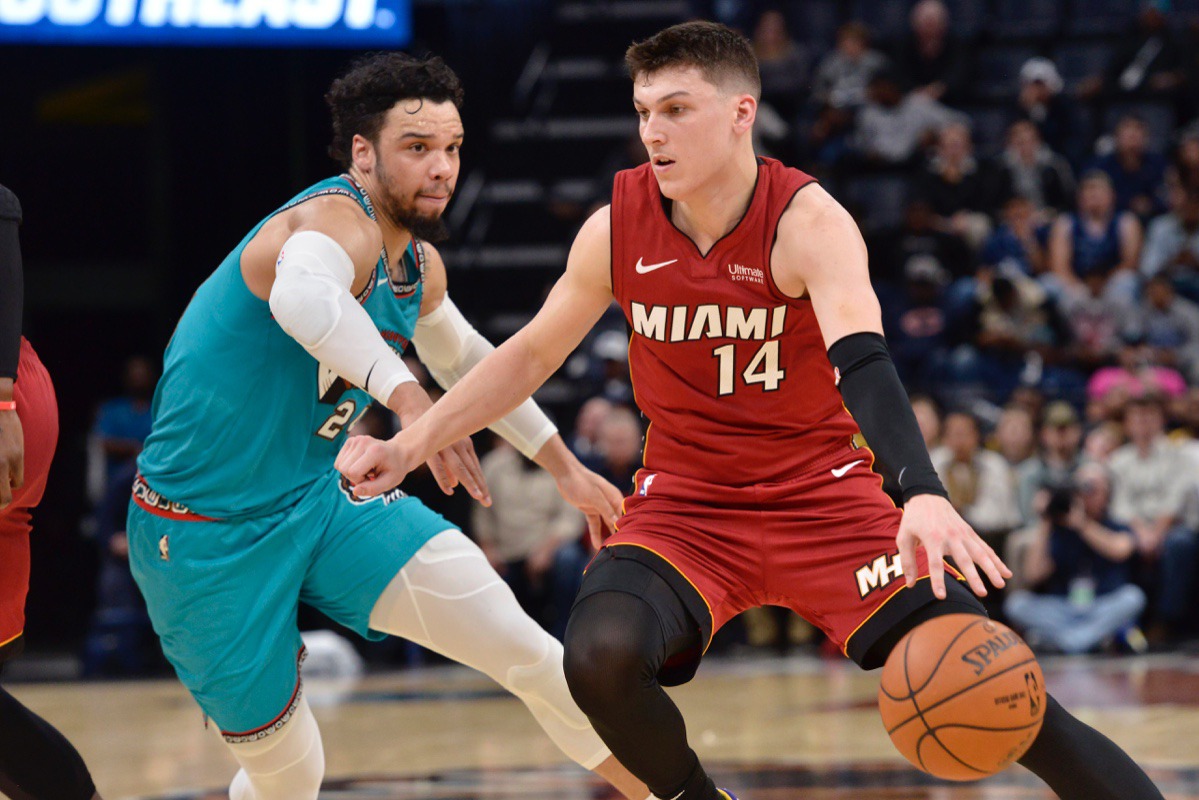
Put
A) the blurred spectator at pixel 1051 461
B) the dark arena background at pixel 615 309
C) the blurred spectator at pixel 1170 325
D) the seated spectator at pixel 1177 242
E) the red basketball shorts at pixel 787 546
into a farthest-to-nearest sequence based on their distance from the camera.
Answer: the seated spectator at pixel 1177 242, the blurred spectator at pixel 1170 325, the blurred spectator at pixel 1051 461, the dark arena background at pixel 615 309, the red basketball shorts at pixel 787 546

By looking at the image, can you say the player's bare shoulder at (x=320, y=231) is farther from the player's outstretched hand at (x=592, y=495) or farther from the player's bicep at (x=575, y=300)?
the player's outstretched hand at (x=592, y=495)

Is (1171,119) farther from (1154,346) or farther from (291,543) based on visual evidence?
(291,543)

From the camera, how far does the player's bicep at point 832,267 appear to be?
3391 mm

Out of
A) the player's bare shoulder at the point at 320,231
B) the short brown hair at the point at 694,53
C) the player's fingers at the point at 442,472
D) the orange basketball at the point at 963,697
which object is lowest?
the orange basketball at the point at 963,697

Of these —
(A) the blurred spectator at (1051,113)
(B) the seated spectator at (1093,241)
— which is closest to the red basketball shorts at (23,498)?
(B) the seated spectator at (1093,241)

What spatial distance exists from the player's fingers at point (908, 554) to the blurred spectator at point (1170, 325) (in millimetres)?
8626

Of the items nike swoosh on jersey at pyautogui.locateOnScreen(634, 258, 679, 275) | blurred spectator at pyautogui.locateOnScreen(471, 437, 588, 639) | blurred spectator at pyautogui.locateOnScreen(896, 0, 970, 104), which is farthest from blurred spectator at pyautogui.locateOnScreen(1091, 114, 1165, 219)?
nike swoosh on jersey at pyautogui.locateOnScreen(634, 258, 679, 275)

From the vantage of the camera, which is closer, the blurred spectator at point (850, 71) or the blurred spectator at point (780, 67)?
the blurred spectator at point (850, 71)

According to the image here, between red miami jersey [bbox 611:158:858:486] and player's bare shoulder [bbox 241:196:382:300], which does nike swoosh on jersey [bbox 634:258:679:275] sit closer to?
red miami jersey [bbox 611:158:858:486]

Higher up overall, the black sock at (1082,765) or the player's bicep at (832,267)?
the player's bicep at (832,267)

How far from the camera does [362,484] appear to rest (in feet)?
11.3

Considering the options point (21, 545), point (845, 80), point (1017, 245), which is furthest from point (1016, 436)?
point (21, 545)

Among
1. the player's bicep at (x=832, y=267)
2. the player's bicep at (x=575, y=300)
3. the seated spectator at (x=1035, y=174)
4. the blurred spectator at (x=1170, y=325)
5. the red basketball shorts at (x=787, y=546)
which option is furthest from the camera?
the seated spectator at (x=1035, y=174)

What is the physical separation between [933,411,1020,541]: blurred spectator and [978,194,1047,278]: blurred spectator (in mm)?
2005
